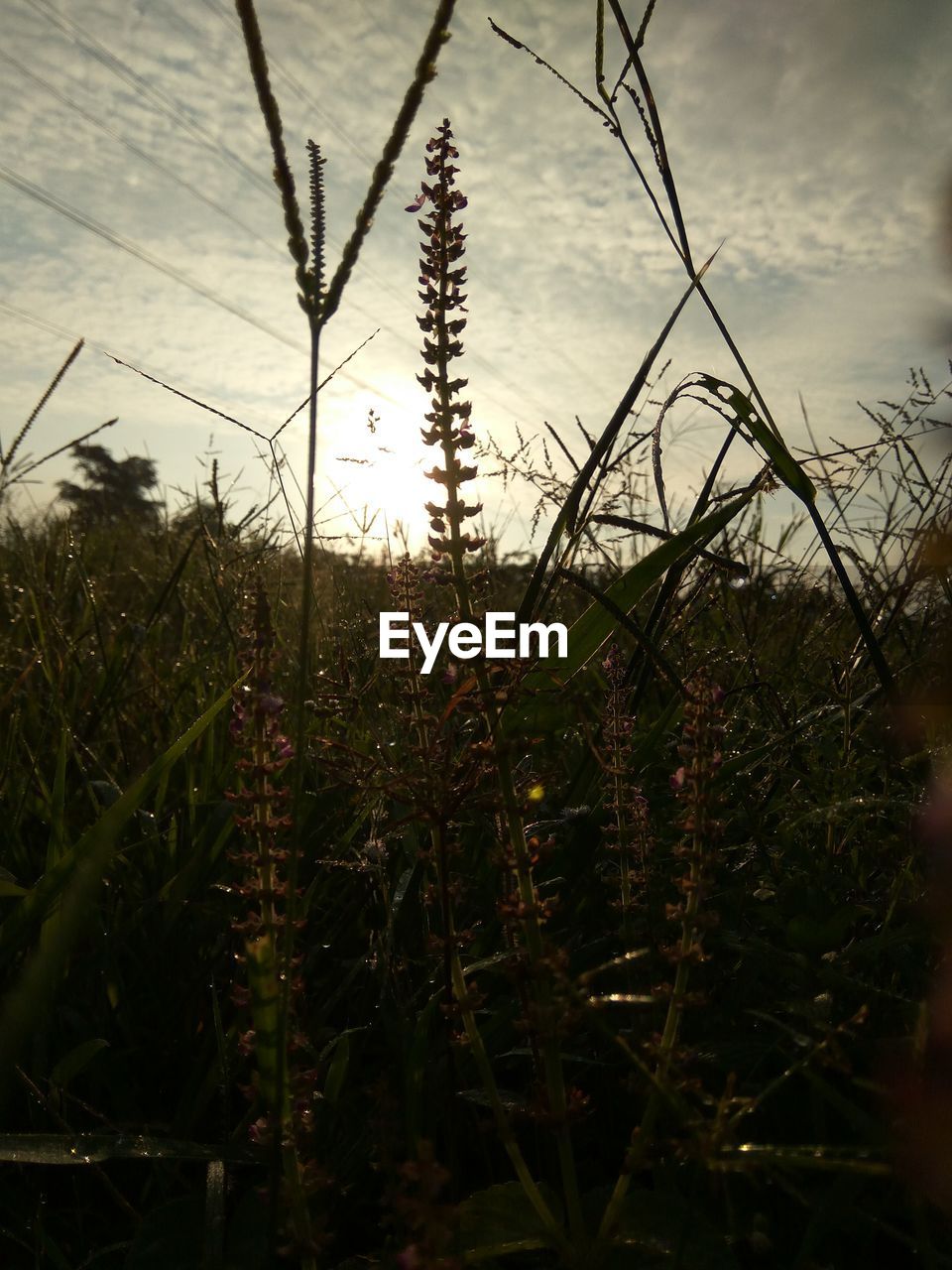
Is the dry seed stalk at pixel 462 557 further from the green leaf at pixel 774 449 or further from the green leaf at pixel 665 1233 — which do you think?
the green leaf at pixel 774 449

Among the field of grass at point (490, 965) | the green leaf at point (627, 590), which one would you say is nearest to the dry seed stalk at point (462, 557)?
the field of grass at point (490, 965)

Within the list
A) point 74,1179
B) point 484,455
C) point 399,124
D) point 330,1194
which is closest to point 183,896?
point 74,1179

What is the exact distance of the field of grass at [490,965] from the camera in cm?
103

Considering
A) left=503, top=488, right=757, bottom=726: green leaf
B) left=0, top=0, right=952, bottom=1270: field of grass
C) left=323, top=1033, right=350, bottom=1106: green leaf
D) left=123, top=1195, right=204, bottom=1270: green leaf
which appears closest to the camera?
left=0, top=0, right=952, bottom=1270: field of grass

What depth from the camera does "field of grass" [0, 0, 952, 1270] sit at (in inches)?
40.4

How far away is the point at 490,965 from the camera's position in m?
1.73

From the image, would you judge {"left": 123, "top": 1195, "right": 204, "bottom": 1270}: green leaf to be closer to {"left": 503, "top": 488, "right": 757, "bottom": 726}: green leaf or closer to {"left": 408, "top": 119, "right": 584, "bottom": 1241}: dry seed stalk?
{"left": 408, "top": 119, "right": 584, "bottom": 1241}: dry seed stalk

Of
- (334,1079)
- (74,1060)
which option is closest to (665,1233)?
(334,1079)

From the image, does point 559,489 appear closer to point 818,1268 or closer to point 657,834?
point 657,834

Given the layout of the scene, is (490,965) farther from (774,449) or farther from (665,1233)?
(774,449)

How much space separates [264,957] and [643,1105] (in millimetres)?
985

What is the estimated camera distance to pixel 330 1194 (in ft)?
4.86

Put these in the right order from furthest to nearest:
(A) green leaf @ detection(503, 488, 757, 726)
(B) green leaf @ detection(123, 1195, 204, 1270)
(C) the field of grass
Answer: (A) green leaf @ detection(503, 488, 757, 726) → (B) green leaf @ detection(123, 1195, 204, 1270) → (C) the field of grass

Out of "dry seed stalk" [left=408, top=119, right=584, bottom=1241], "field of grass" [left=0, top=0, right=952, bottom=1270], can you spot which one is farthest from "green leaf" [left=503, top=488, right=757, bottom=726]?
"dry seed stalk" [left=408, top=119, right=584, bottom=1241]
